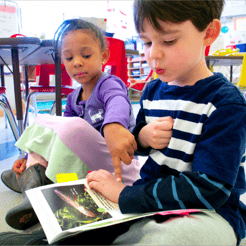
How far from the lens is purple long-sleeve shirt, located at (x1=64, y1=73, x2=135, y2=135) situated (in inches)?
30.6

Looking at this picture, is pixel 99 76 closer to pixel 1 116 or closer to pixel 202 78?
pixel 202 78

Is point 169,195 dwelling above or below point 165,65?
below

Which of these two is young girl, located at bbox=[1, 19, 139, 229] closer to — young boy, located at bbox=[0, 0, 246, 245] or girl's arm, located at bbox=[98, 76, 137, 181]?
girl's arm, located at bbox=[98, 76, 137, 181]

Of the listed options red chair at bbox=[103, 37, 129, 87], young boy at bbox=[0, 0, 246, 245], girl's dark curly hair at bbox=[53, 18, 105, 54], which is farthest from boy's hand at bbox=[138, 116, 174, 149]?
red chair at bbox=[103, 37, 129, 87]

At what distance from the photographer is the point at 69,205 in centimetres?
52

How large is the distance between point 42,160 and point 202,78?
0.62 m

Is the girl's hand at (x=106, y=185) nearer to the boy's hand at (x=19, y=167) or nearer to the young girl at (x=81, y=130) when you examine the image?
the young girl at (x=81, y=130)

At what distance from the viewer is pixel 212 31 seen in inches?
19.6

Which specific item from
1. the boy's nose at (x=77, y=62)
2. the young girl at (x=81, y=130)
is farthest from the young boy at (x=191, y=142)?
the boy's nose at (x=77, y=62)

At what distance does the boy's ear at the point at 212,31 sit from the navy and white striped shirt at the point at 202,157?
0.08 metres

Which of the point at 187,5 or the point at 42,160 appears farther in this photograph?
the point at 42,160

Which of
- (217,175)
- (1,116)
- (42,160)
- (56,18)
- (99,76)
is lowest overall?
(1,116)

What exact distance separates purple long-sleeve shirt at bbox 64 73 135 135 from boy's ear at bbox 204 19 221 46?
309 millimetres

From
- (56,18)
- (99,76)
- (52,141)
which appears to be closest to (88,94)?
(99,76)
